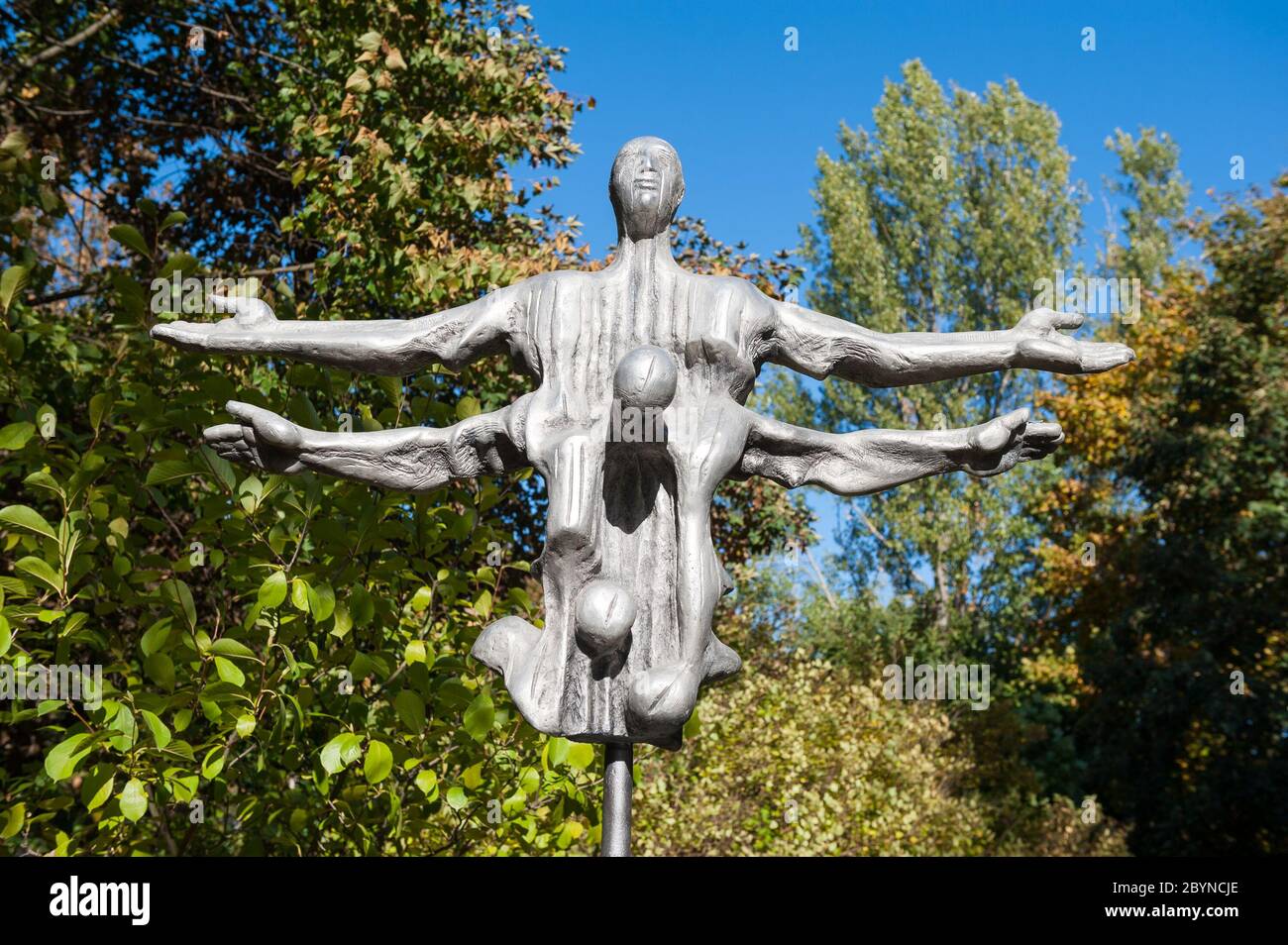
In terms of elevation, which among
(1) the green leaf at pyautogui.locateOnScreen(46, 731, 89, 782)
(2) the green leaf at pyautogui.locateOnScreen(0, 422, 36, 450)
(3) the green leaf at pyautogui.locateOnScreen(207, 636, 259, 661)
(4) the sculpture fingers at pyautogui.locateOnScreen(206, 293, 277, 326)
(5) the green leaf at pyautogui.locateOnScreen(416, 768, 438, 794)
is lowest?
(5) the green leaf at pyautogui.locateOnScreen(416, 768, 438, 794)

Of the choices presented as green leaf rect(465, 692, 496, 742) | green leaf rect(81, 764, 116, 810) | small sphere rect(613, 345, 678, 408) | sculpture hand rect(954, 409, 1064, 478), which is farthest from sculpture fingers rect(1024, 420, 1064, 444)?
green leaf rect(81, 764, 116, 810)

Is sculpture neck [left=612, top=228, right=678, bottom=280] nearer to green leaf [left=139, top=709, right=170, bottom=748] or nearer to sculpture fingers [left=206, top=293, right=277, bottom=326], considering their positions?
sculpture fingers [left=206, top=293, right=277, bottom=326]

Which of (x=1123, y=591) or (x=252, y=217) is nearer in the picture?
(x=252, y=217)

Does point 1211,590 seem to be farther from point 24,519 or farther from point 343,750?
point 24,519

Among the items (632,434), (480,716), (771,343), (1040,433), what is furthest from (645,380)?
(480,716)

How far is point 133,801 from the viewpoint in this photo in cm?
357

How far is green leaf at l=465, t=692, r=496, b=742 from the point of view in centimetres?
389

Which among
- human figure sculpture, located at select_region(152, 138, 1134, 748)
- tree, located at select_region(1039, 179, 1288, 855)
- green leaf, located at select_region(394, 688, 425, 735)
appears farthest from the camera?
tree, located at select_region(1039, 179, 1288, 855)

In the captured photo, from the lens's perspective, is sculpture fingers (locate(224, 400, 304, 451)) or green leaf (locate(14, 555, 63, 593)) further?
green leaf (locate(14, 555, 63, 593))

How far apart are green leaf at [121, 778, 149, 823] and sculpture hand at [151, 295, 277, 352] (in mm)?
1433
